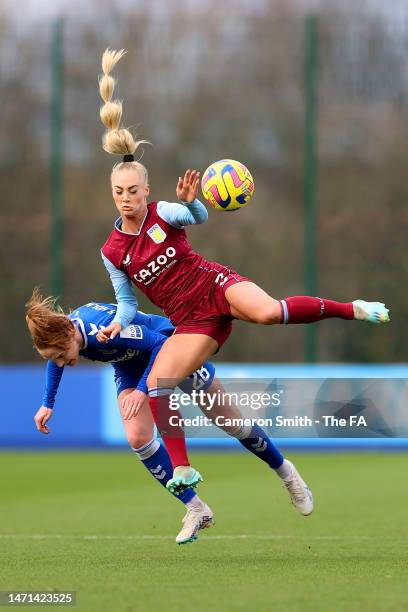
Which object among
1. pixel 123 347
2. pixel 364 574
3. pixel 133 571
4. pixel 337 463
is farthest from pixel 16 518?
pixel 337 463

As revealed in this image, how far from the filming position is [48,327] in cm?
758

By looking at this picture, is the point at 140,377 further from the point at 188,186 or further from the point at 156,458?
the point at 188,186

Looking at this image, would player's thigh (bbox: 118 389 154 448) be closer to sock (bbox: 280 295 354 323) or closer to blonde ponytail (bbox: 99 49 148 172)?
sock (bbox: 280 295 354 323)

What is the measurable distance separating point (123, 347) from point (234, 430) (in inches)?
33.9

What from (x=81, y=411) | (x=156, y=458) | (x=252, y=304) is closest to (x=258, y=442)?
(x=156, y=458)

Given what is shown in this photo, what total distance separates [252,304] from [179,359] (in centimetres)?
55

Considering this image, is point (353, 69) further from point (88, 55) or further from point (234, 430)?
point (234, 430)

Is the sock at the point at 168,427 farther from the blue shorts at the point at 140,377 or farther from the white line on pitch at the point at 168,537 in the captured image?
the white line on pitch at the point at 168,537

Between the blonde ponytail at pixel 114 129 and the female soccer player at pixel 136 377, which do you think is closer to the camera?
the female soccer player at pixel 136 377

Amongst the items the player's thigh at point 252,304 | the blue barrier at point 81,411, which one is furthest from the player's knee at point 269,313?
the blue barrier at point 81,411

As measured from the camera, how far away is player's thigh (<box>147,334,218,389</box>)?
749 centimetres

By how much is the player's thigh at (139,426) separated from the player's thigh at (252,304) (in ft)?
3.40

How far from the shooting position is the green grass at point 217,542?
19.8ft

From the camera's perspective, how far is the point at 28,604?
579cm
